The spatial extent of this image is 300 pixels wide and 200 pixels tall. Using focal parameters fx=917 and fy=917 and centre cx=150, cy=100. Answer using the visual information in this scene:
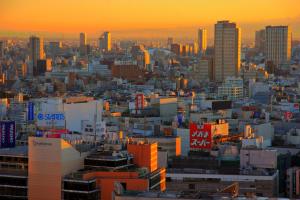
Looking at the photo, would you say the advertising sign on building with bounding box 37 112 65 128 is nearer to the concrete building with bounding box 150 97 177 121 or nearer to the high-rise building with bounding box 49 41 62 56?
the concrete building with bounding box 150 97 177 121

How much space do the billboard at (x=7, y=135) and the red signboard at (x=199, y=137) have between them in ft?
17.6

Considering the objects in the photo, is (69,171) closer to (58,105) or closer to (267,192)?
(267,192)

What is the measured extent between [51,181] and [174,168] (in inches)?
189

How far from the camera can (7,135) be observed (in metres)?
14.2

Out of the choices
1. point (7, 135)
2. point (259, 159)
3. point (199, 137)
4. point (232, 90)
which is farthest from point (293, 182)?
point (232, 90)

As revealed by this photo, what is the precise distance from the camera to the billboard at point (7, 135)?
45.9ft

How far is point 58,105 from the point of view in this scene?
19906mm

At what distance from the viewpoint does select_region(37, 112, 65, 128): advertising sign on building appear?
17.0m

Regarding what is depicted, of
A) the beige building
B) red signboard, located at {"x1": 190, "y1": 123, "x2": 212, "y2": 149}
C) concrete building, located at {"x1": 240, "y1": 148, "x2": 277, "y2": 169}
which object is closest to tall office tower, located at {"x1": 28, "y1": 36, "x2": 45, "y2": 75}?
red signboard, located at {"x1": 190, "y1": 123, "x2": 212, "y2": 149}

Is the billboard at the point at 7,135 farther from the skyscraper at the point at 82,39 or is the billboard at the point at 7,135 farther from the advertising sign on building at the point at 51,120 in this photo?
the skyscraper at the point at 82,39

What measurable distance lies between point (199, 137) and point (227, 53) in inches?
1354

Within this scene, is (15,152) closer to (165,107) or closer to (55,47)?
(165,107)

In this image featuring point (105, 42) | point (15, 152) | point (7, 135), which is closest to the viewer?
point (15, 152)

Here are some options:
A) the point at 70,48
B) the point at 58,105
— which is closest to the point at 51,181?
the point at 58,105
